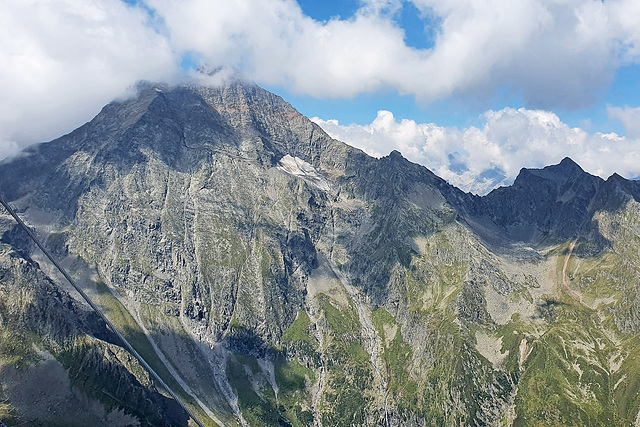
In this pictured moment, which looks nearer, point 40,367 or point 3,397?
point 3,397

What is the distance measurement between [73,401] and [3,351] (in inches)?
1456

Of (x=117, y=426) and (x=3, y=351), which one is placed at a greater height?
(x=3, y=351)

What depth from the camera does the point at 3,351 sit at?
179000 millimetres

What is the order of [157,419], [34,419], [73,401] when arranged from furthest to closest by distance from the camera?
[157,419] < [73,401] < [34,419]

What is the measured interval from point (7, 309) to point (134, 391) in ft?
233

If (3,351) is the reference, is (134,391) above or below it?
below

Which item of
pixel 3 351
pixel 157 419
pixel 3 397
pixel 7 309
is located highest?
pixel 7 309

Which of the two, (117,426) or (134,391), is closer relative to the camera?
(117,426)

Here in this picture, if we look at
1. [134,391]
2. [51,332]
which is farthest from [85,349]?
[134,391]

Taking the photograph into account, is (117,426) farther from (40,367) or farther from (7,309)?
(7,309)

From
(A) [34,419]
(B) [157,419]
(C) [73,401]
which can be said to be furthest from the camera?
(B) [157,419]

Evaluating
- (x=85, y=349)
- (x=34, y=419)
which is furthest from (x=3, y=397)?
(x=85, y=349)

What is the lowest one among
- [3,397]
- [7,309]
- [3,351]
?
[3,397]

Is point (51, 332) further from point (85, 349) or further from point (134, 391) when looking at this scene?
point (134, 391)
